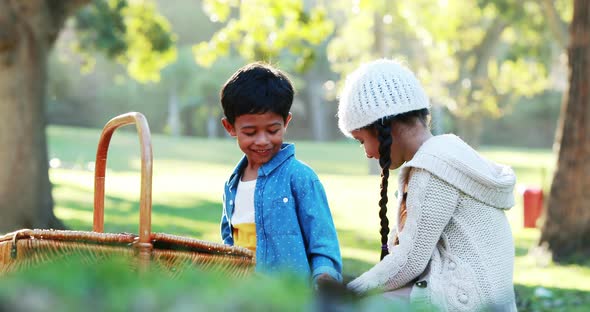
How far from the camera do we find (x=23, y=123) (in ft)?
36.0

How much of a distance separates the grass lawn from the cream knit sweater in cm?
397

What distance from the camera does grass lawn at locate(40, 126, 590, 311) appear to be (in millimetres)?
9141

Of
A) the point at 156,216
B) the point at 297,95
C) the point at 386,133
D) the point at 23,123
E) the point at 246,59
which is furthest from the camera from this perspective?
the point at 246,59

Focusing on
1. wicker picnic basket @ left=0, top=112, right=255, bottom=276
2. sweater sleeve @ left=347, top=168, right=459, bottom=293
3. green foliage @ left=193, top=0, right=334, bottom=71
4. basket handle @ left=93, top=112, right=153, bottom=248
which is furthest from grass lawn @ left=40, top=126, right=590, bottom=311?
wicker picnic basket @ left=0, top=112, right=255, bottom=276

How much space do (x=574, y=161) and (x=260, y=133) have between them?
260 inches

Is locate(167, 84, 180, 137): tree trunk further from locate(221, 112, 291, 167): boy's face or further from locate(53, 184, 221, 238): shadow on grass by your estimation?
locate(221, 112, 291, 167): boy's face

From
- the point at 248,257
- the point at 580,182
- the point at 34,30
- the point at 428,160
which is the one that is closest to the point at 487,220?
the point at 428,160

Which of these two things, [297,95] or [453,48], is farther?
[453,48]

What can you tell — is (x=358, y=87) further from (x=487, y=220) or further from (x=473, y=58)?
(x=473, y=58)

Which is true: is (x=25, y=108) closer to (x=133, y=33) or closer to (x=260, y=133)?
(x=260, y=133)

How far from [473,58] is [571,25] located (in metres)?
27.2

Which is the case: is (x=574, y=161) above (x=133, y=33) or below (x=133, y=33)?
below

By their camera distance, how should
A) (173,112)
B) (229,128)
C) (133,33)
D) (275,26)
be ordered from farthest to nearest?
1. (173,112)
2. (133,33)
3. (275,26)
4. (229,128)

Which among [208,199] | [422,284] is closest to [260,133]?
[422,284]
